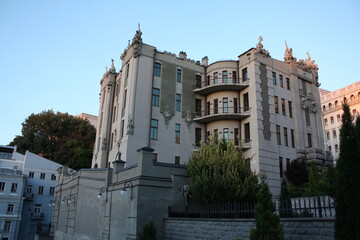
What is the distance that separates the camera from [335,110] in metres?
64.9

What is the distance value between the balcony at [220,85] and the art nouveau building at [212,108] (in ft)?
0.33

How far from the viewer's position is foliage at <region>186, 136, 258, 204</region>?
17344mm

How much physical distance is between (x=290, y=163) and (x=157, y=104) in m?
14.6

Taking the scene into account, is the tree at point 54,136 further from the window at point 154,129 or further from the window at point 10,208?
the window at point 154,129

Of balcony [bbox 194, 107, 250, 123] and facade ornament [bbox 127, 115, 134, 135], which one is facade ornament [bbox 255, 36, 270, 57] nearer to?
balcony [bbox 194, 107, 250, 123]

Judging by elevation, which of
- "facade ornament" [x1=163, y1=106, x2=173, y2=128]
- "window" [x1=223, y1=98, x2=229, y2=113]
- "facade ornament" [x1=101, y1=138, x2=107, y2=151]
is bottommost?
"facade ornament" [x1=101, y1=138, x2=107, y2=151]

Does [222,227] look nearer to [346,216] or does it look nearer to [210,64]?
[346,216]

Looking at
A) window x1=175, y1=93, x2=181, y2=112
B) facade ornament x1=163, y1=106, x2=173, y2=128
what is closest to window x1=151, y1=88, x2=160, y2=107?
facade ornament x1=163, y1=106, x2=173, y2=128

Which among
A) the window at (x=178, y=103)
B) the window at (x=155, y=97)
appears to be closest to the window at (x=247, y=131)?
the window at (x=178, y=103)

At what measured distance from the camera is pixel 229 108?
1267 inches

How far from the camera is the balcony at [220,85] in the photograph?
31734 millimetres

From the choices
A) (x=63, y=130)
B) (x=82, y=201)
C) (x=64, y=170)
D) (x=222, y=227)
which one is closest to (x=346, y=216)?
(x=222, y=227)

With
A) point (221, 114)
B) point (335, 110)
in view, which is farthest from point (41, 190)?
point (335, 110)

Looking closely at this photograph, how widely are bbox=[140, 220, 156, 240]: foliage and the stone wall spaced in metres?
1.06
